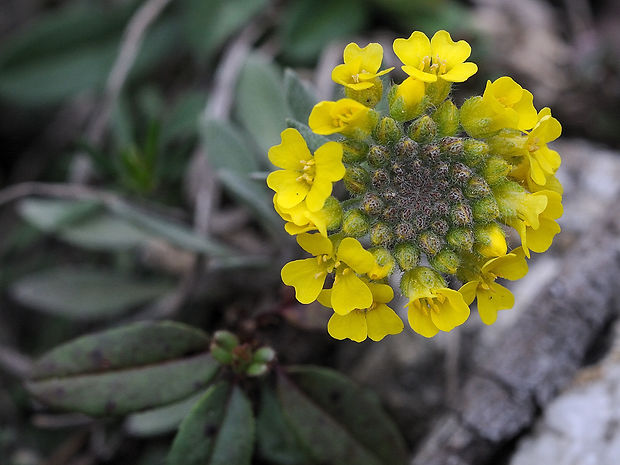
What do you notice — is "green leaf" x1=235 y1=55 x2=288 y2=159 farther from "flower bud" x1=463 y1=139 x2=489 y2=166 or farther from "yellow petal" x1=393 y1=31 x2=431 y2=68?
"flower bud" x1=463 y1=139 x2=489 y2=166

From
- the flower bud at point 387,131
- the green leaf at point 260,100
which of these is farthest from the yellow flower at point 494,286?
the green leaf at point 260,100

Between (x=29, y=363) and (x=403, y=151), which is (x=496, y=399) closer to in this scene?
(x=403, y=151)

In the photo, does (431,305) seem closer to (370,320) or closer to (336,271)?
(370,320)

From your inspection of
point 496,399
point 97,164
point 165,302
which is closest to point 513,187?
point 496,399

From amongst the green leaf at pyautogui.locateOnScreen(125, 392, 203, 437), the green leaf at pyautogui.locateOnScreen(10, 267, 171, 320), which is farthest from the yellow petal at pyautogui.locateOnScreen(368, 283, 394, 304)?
the green leaf at pyautogui.locateOnScreen(10, 267, 171, 320)

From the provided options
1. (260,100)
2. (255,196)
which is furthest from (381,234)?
(260,100)
